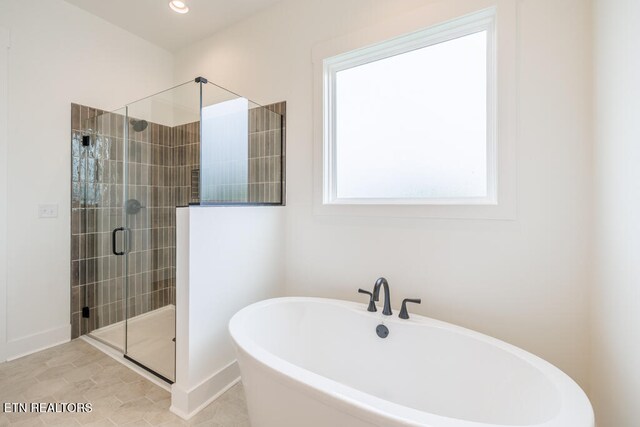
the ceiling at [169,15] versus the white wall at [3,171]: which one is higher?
the ceiling at [169,15]

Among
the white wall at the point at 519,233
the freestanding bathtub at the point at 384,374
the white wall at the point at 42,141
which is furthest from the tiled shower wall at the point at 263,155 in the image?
the white wall at the point at 42,141

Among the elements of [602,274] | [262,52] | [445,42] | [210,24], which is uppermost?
[210,24]

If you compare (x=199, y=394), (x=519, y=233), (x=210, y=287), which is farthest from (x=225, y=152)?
(x=519, y=233)

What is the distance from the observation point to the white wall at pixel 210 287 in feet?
5.21

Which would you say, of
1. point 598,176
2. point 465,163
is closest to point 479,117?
point 465,163

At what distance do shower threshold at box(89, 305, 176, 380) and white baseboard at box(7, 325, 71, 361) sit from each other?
193mm

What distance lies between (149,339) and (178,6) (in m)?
2.85

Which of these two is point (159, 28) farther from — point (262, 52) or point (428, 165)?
point (428, 165)

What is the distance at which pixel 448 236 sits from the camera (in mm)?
1629

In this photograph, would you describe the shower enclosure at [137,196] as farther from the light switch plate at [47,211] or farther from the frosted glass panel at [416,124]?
the frosted glass panel at [416,124]

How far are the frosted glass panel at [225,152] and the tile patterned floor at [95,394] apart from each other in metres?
1.26

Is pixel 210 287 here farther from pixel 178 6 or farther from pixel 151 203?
pixel 178 6

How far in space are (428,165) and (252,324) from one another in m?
1.49

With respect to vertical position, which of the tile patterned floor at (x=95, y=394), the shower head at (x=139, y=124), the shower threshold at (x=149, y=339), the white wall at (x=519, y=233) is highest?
the shower head at (x=139, y=124)
